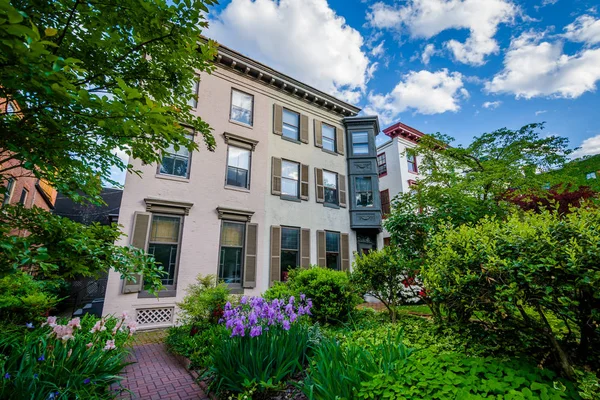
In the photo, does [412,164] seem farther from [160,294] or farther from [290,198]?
[160,294]

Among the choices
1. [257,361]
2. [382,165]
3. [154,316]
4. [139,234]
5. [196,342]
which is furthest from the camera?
[382,165]

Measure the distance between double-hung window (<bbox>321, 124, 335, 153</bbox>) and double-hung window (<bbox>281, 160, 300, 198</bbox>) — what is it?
2.46 meters

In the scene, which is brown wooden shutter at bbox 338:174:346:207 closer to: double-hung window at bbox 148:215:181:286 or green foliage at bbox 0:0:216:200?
double-hung window at bbox 148:215:181:286

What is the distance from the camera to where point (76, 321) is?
3537mm

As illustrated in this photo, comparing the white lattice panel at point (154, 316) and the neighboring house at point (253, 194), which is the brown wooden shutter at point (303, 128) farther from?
the white lattice panel at point (154, 316)

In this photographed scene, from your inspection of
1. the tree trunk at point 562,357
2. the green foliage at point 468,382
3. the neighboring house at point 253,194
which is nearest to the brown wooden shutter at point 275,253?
the neighboring house at point 253,194

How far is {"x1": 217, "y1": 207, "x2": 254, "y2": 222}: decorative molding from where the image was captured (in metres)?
9.45

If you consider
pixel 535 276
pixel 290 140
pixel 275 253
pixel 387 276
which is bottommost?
pixel 387 276

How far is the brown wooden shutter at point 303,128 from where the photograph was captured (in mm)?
12391

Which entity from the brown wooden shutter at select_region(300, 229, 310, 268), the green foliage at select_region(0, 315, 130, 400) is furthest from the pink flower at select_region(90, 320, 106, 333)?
the brown wooden shutter at select_region(300, 229, 310, 268)

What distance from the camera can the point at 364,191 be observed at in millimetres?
13023

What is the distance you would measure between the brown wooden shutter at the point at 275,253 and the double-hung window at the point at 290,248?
366mm

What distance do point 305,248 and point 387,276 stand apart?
5.38 m

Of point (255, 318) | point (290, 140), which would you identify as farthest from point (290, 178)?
point (255, 318)
